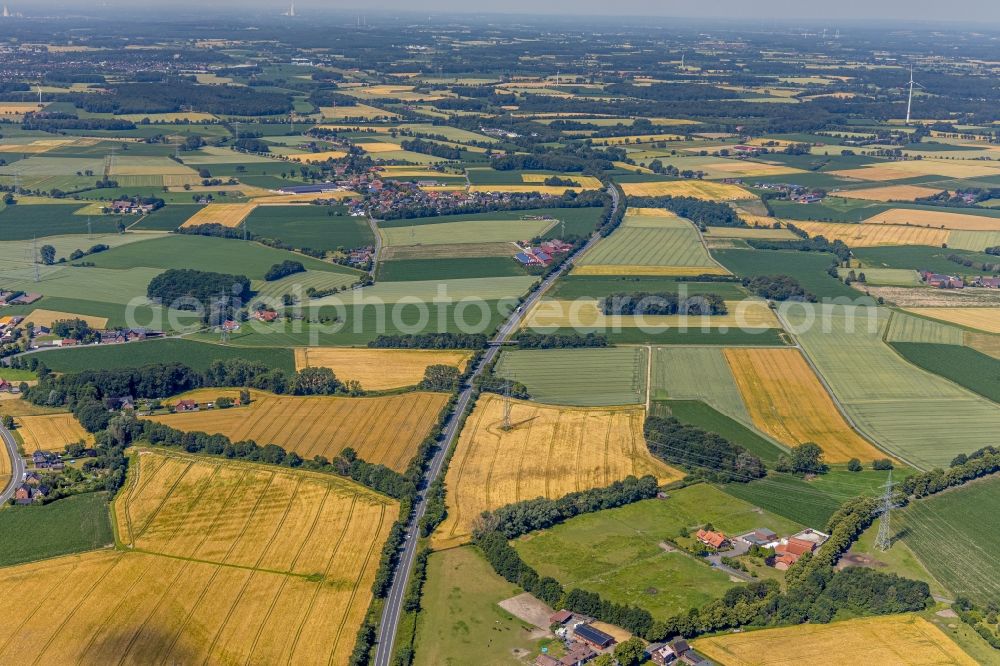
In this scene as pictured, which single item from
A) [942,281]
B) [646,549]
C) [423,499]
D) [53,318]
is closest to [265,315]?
[53,318]

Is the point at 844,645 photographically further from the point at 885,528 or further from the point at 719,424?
the point at 719,424

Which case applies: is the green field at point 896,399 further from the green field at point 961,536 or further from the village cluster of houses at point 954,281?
the village cluster of houses at point 954,281

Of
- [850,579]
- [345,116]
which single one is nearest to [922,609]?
[850,579]

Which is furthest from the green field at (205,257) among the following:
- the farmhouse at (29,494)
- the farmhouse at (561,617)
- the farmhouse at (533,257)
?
the farmhouse at (561,617)

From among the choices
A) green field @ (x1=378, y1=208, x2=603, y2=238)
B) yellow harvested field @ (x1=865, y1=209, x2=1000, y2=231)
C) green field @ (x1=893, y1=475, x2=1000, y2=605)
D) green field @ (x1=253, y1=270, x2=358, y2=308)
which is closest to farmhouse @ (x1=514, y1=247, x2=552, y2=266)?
green field @ (x1=378, y1=208, x2=603, y2=238)

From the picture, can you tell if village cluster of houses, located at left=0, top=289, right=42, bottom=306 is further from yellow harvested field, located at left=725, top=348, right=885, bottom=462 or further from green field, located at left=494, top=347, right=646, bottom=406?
yellow harvested field, located at left=725, top=348, right=885, bottom=462
